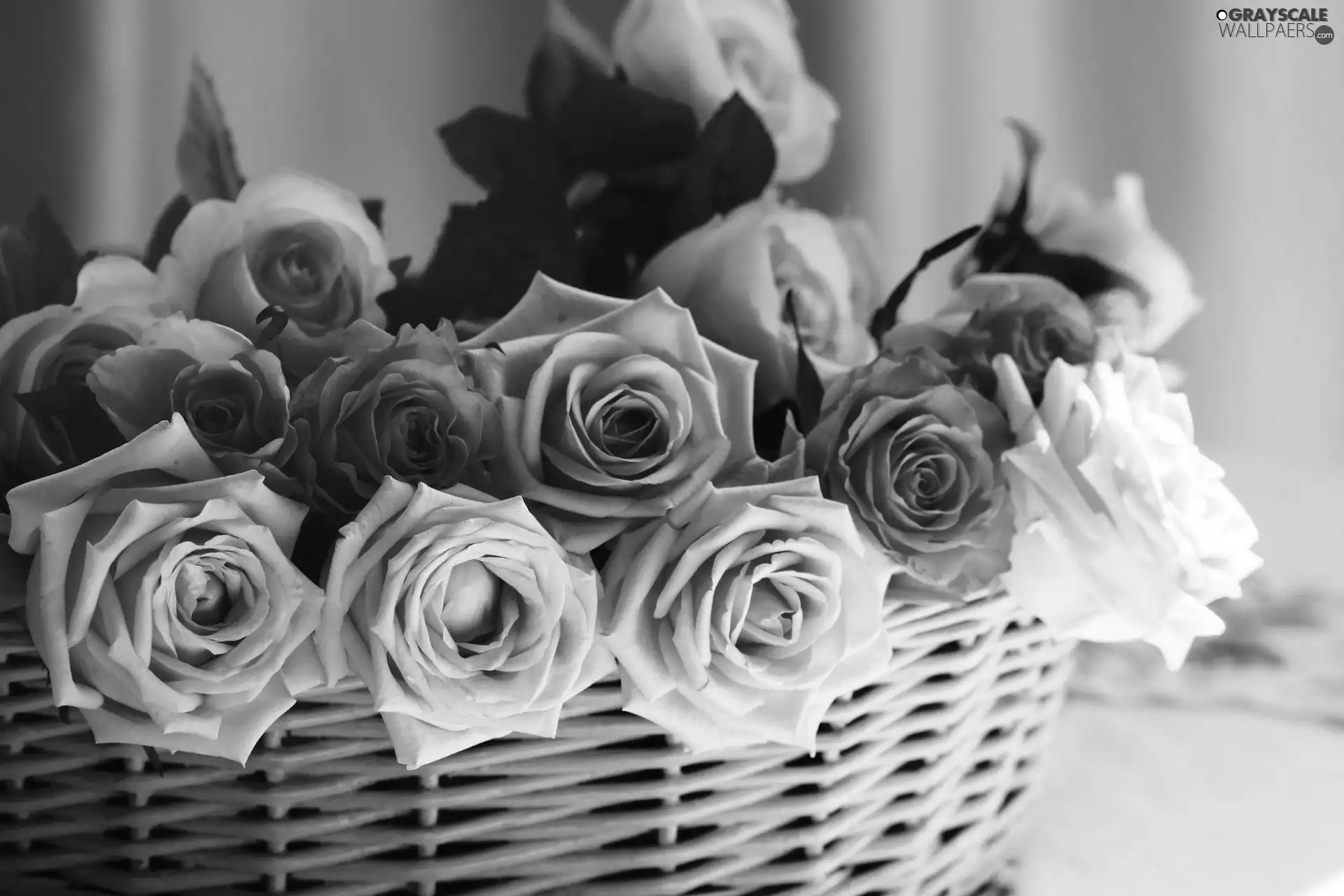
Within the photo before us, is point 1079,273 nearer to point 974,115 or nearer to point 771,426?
point 771,426

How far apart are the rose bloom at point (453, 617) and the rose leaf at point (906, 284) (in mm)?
191

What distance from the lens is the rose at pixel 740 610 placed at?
1.07 feet

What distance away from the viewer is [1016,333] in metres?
0.45

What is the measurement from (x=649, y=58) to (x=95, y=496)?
0.29 m

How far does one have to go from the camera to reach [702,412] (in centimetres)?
34

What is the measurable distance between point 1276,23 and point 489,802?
921 millimetres

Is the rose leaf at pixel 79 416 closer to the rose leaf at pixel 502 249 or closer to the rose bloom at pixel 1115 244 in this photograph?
the rose leaf at pixel 502 249

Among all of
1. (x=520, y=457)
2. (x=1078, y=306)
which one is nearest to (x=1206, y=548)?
(x=1078, y=306)

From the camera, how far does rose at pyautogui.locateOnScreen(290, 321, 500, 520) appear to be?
32 cm

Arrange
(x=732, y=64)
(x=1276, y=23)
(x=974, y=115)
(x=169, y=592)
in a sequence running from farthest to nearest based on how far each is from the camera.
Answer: (x=974, y=115)
(x=1276, y=23)
(x=732, y=64)
(x=169, y=592)

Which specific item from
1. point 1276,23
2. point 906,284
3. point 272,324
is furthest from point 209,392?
point 1276,23

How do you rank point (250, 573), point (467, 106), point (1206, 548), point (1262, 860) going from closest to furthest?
point (250, 573), point (1206, 548), point (1262, 860), point (467, 106)

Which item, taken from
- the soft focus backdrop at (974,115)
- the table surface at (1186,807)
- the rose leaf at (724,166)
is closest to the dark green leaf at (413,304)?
the rose leaf at (724,166)

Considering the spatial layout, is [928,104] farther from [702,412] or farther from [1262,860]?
[702,412]
